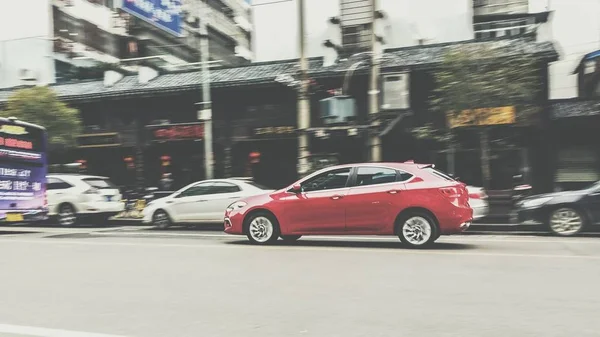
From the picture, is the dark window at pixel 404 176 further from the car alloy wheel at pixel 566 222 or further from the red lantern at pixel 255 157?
the red lantern at pixel 255 157

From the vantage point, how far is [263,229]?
34.6ft

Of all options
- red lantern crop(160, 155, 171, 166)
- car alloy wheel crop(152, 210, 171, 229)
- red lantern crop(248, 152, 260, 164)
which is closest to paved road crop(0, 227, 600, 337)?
car alloy wheel crop(152, 210, 171, 229)

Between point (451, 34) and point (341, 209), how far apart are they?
12.6m

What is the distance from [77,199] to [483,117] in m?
11.3

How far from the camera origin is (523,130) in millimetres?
18000

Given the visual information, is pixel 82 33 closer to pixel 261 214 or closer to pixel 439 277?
pixel 261 214

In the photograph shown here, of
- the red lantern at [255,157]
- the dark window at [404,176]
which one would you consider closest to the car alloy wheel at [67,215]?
the red lantern at [255,157]

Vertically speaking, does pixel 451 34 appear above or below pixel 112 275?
above

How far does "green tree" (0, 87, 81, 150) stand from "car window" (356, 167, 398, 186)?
13.4 meters

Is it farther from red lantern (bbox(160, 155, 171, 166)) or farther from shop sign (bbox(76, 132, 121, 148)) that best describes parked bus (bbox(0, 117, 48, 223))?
shop sign (bbox(76, 132, 121, 148))

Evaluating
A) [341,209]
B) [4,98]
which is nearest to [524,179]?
[341,209]

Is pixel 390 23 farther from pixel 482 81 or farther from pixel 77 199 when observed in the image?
pixel 77 199

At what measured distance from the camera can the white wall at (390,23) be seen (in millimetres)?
20359

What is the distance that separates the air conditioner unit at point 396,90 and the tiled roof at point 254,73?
2.57 ft
